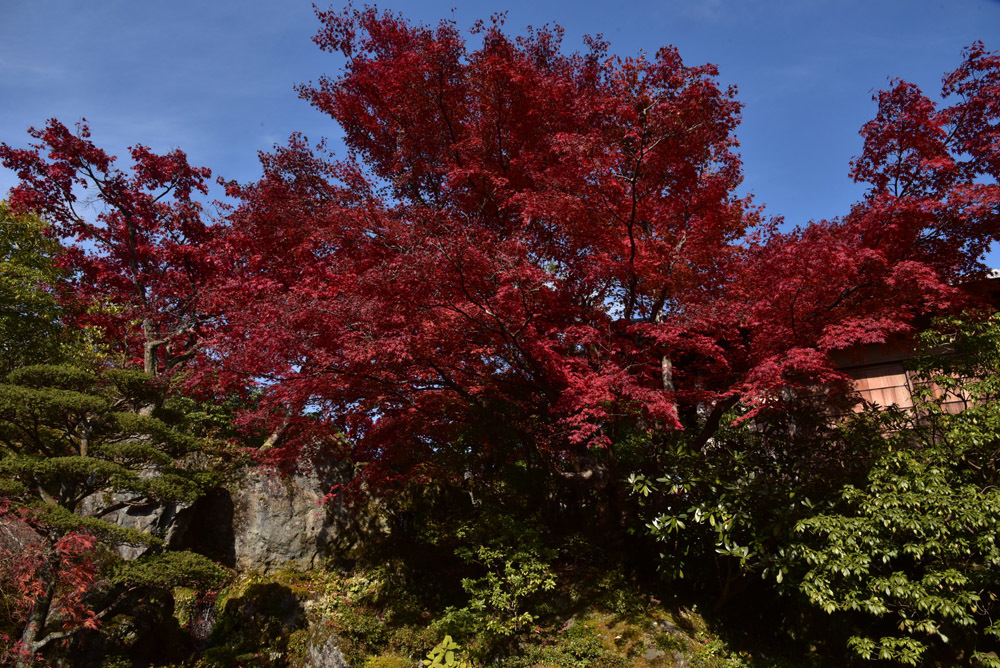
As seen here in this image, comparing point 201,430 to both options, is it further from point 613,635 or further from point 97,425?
point 613,635

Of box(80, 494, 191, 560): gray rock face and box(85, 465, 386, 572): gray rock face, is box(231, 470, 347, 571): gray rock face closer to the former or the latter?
box(85, 465, 386, 572): gray rock face

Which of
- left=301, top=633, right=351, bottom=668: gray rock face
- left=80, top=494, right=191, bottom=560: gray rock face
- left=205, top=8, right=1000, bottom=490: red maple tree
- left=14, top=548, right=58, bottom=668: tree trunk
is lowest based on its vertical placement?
left=301, top=633, right=351, bottom=668: gray rock face

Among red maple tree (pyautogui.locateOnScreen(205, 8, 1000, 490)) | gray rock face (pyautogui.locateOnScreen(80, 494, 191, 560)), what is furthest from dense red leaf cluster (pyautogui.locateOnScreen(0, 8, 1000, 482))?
gray rock face (pyautogui.locateOnScreen(80, 494, 191, 560))

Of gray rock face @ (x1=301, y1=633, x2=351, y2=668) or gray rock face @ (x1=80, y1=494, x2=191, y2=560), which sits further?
gray rock face @ (x1=80, y1=494, x2=191, y2=560)

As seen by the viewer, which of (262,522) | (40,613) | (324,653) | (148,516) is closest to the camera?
(40,613)

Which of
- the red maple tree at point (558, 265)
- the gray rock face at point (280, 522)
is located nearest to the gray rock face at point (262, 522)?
the gray rock face at point (280, 522)

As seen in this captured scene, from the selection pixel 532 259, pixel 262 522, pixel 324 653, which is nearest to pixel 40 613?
pixel 324 653

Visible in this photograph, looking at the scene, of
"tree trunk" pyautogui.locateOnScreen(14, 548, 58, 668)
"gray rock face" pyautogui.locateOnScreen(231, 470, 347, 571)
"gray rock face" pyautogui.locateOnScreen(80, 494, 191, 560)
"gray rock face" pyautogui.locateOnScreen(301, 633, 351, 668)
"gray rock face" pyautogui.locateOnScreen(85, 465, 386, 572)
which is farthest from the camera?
"gray rock face" pyautogui.locateOnScreen(231, 470, 347, 571)

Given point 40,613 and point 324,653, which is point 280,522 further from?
point 40,613

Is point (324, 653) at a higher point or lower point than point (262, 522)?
lower

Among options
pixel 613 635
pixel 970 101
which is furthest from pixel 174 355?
pixel 970 101

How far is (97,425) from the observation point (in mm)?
7598

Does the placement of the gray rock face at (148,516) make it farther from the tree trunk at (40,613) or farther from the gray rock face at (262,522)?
the tree trunk at (40,613)

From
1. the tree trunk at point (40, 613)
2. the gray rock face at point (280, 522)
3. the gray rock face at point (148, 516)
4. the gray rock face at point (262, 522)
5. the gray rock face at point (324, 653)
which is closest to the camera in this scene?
the tree trunk at point (40, 613)
